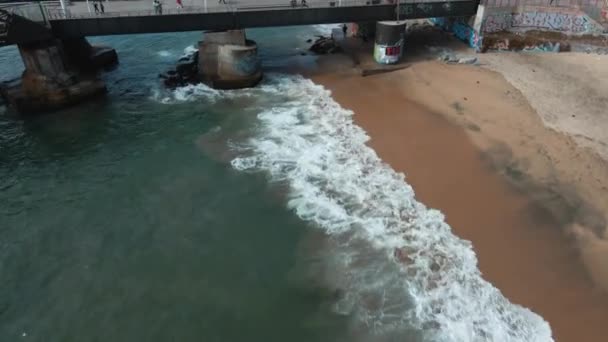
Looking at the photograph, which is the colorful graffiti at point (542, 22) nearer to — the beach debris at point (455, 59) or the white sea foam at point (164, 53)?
the beach debris at point (455, 59)

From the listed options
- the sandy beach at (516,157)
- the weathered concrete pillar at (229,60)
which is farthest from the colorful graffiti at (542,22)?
the weathered concrete pillar at (229,60)

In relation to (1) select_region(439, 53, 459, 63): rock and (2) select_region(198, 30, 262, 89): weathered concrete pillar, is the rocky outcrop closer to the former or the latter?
(2) select_region(198, 30, 262, 89): weathered concrete pillar

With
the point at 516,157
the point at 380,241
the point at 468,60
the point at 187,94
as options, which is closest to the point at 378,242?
the point at 380,241

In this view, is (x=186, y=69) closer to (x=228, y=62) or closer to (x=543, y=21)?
(x=228, y=62)

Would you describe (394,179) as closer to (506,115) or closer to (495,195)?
(495,195)

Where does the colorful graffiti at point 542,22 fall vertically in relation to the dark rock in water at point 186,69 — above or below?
above

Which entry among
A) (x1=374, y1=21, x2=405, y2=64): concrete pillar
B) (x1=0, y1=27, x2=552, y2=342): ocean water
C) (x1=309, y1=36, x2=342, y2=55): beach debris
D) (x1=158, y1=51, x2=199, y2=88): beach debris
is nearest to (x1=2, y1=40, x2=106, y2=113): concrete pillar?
(x1=0, y1=27, x2=552, y2=342): ocean water

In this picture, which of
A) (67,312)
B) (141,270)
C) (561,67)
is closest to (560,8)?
(561,67)

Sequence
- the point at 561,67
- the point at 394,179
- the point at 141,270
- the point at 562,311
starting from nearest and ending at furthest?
the point at 562,311 < the point at 141,270 < the point at 394,179 < the point at 561,67
